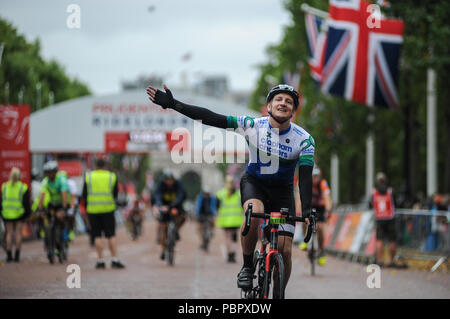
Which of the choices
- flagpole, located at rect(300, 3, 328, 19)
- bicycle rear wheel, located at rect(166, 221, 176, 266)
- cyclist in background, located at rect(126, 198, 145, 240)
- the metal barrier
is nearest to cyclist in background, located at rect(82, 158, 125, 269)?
bicycle rear wheel, located at rect(166, 221, 176, 266)

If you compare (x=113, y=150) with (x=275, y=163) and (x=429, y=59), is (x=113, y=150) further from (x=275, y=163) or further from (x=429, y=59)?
(x=275, y=163)

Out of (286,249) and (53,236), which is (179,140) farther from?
(286,249)

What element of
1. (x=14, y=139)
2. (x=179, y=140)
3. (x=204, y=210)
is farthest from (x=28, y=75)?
(x=204, y=210)

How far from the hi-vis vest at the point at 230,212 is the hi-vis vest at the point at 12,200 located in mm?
4431

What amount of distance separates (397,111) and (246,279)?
2376cm

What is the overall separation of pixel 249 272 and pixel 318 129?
27.3m

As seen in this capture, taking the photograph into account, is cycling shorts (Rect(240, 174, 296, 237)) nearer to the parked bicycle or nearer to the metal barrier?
the metal barrier

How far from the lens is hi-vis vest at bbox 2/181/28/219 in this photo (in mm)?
17078

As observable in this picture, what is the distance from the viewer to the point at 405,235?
741 inches

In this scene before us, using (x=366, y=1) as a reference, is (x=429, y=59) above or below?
below

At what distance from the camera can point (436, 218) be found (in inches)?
682

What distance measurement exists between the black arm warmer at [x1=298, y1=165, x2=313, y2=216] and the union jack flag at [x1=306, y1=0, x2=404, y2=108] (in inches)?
600

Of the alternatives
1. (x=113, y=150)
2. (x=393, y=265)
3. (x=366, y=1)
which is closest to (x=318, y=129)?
(x=113, y=150)

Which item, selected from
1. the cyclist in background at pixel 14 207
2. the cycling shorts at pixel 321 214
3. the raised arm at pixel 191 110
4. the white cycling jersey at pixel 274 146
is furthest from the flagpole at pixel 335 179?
the raised arm at pixel 191 110
